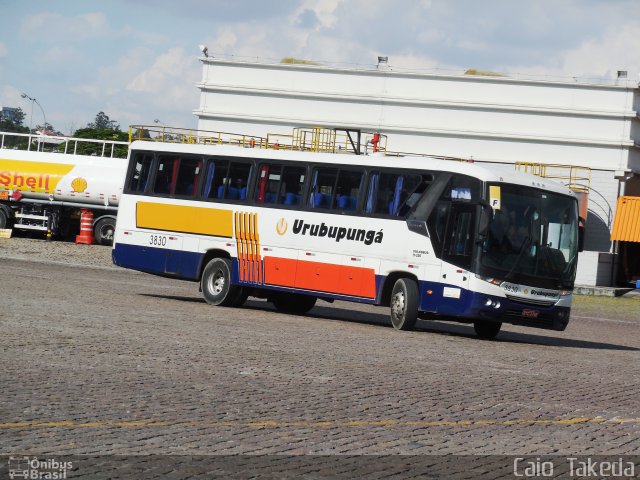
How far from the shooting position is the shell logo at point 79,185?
170 ft

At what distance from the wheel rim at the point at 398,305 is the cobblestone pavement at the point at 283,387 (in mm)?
397

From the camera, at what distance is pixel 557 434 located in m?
11.0

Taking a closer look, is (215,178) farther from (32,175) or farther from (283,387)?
(32,175)

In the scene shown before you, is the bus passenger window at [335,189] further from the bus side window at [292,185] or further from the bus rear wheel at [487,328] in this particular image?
the bus rear wheel at [487,328]

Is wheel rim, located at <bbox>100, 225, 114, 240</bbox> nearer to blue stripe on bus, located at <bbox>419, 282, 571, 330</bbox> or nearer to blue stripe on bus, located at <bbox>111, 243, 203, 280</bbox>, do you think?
blue stripe on bus, located at <bbox>111, 243, 203, 280</bbox>

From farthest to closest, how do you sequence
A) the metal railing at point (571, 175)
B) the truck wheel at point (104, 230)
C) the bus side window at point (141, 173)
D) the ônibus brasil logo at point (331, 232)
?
the metal railing at point (571, 175), the truck wheel at point (104, 230), the bus side window at point (141, 173), the ônibus brasil logo at point (331, 232)

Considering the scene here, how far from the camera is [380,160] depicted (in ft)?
80.4

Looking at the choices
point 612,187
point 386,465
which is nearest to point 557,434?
point 386,465

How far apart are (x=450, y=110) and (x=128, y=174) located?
173 feet

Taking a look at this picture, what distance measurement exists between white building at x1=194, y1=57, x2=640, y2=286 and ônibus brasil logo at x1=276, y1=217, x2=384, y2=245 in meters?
47.6

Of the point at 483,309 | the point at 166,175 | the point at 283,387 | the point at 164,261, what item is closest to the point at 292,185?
the point at 166,175

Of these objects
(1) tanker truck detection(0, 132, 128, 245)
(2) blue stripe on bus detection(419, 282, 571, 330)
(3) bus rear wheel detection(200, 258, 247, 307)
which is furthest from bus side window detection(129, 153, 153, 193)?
(1) tanker truck detection(0, 132, 128, 245)

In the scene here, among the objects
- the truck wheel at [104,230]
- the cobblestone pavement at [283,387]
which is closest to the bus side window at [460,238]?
the cobblestone pavement at [283,387]

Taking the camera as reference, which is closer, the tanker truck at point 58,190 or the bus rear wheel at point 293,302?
the bus rear wheel at point 293,302
